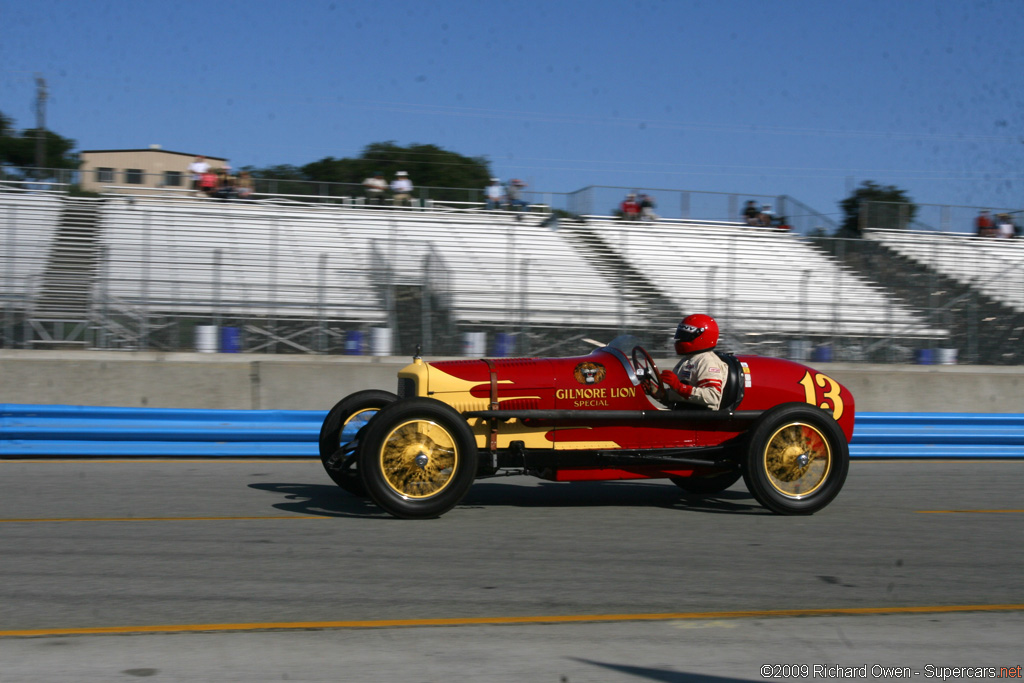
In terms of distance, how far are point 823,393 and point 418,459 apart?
3276mm

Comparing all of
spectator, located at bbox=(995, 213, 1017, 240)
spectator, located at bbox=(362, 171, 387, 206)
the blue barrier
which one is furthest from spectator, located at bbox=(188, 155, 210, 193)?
spectator, located at bbox=(995, 213, 1017, 240)

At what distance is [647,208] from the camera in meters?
20.6

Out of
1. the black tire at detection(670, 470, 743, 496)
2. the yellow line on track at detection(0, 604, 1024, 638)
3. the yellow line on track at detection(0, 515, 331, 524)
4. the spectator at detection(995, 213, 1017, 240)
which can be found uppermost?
the spectator at detection(995, 213, 1017, 240)

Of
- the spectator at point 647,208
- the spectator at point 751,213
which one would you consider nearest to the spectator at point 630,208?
the spectator at point 647,208

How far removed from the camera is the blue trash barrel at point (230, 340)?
533 inches

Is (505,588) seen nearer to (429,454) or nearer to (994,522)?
(429,454)

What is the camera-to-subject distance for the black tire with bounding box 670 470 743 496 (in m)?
7.77

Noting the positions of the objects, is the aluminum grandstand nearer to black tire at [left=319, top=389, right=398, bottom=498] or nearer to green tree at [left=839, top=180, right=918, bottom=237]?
green tree at [left=839, top=180, right=918, bottom=237]

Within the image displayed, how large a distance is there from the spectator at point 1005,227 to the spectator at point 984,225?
0.53 ft

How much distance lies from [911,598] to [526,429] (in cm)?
284

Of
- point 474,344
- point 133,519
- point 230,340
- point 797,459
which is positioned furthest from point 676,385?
point 230,340

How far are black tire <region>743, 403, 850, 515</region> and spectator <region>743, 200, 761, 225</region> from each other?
14.7 m

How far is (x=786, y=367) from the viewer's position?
7.46 meters

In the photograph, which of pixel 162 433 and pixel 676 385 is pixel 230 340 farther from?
pixel 676 385
